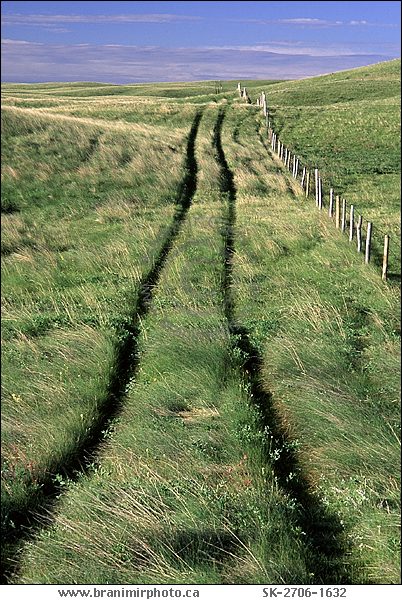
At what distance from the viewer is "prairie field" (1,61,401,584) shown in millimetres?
5344

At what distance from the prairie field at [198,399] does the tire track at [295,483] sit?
0.07 feet

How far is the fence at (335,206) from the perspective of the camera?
42.2 ft

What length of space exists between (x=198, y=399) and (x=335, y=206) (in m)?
12.9

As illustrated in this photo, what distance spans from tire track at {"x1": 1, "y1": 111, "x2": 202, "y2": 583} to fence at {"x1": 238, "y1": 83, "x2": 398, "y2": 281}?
4092mm

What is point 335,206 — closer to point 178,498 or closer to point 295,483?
point 295,483

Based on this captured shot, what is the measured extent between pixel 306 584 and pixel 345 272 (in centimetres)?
831

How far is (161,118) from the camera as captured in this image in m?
45.3

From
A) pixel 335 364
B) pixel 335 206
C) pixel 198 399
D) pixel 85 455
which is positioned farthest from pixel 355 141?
pixel 85 455

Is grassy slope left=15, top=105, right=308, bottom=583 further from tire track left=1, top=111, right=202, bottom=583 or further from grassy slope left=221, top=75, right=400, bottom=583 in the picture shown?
grassy slope left=221, top=75, right=400, bottom=583

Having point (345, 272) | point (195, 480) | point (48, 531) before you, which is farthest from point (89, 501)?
point (345, 272)

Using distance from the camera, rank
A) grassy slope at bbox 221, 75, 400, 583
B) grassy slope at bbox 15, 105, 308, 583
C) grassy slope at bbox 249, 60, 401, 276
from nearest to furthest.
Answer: grassy slope at bbox 15, 105, 308, 583
grassy slope at bbox 221, 75, 400, 583
grassy slope at bbox 249, 60, 401, 276

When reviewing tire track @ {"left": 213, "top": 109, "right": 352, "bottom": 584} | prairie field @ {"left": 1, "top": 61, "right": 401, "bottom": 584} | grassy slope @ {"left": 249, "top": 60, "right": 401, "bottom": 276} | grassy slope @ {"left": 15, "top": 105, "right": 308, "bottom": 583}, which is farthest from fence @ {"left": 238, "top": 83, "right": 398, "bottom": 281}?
grassy slope @ {"left": 15, "top": 105, "right": 308, "bottom": 583}

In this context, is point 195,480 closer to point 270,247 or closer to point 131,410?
point 131,410

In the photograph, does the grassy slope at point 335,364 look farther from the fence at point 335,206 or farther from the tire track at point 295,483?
the fence at point 335,206
